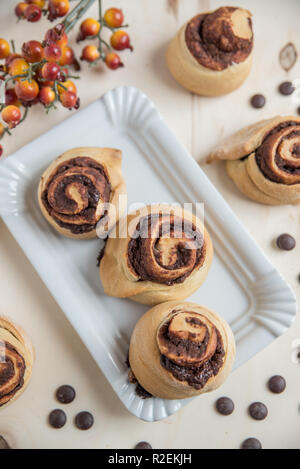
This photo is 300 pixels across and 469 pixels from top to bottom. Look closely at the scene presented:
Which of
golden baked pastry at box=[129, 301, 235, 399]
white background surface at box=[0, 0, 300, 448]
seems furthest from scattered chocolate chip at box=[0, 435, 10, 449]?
golden baked pastry at box=[129, 301, 235, 399]

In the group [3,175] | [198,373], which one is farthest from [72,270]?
[198,373]

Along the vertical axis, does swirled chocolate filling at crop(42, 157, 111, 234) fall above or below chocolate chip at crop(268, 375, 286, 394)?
above

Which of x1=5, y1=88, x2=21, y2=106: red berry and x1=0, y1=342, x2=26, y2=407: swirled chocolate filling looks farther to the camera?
A: x1=5, y1=88, x2=21, y2=106: red berry

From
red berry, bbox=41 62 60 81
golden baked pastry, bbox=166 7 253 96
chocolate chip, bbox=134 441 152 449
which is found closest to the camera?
red berry, bbox=41 62 60 81

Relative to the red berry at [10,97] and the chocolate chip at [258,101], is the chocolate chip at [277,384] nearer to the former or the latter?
the chocolate chip at [258,101]

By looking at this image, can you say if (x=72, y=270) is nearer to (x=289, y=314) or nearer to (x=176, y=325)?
(x=176, y=325)

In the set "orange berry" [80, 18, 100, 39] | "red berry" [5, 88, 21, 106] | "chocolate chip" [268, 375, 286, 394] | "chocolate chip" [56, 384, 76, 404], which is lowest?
"chocolate chip" [268, 375, 286, 394]

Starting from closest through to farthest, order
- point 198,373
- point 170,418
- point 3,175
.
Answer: point 198,373 < point 3,175 < point 170,418

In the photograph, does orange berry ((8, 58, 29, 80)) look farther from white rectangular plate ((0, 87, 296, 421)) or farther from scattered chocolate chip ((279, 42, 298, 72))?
scattered chocolate chip ((279, 42, 298, 72))

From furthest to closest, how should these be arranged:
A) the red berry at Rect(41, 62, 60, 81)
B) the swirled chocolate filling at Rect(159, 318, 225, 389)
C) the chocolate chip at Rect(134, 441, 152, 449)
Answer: the chocolate chip at Rect(134, 441, 152, 449) → the red berry at Rect(41, 62, 60, 81) → the swirled chocolate filling at Rect(159, 318, 225, 389)
